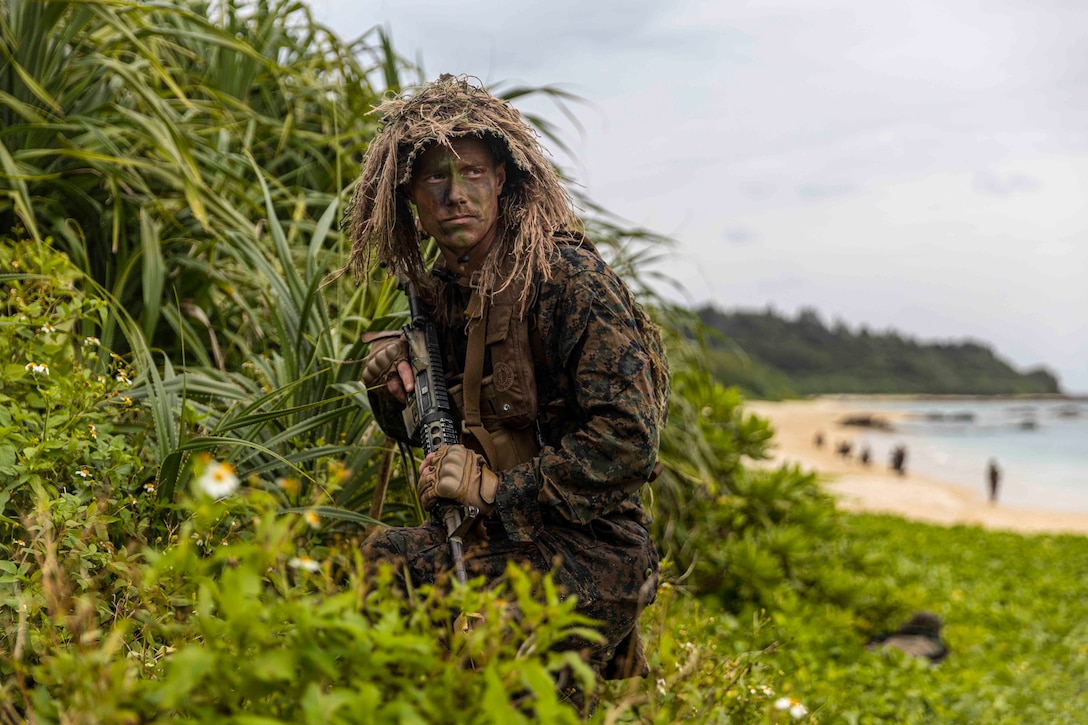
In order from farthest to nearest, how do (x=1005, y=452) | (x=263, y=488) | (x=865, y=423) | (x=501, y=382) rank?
(x=865, y=423) < (x=1005, y=452) < (x=263, y=488) < (x=501, y=382)

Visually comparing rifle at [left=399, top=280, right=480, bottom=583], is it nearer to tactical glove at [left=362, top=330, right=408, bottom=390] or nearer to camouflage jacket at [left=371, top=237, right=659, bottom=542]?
tactical glove at [left=362, top=330, right=408, bottom=390]

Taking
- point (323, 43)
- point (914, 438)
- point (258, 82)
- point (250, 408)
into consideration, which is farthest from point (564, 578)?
point (914, 438)

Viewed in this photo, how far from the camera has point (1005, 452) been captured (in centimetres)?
3962

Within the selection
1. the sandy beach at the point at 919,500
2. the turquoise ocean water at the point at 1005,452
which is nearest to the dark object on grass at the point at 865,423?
the turquoise ocean water at the point at 1005,452

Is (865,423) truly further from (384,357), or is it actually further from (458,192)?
(458,192)

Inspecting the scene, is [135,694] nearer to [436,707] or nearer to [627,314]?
[436,707]

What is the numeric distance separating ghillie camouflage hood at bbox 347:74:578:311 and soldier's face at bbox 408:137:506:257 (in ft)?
0.11

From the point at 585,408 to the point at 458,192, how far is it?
26.4 inches

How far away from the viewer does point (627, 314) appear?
2268mm

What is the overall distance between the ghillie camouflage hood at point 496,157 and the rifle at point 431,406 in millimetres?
232

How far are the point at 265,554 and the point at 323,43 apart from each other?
474 centimetres

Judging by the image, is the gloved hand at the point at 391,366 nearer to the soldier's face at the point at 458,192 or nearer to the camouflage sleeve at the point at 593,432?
the soldier's face at the point at 458,192

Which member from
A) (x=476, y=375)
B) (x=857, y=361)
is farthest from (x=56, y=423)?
(x=857, y=361)

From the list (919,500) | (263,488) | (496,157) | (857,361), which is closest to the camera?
(496,157)
